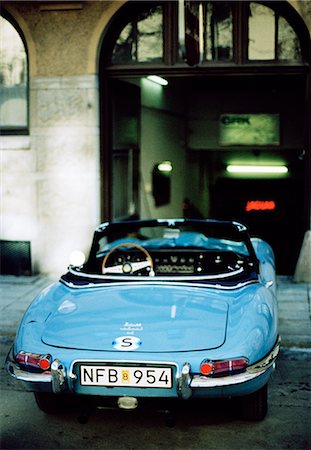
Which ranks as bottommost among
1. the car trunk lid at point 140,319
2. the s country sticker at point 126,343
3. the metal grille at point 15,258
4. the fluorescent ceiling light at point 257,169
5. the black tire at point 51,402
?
the black tire at point 51,402

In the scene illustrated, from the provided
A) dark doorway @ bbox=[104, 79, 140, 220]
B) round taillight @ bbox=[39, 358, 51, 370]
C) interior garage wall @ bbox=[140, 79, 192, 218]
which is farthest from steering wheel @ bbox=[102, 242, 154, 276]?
interior garage wall @ bbox=[140, 79, 192, 218]

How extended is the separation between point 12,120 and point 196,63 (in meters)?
3.11

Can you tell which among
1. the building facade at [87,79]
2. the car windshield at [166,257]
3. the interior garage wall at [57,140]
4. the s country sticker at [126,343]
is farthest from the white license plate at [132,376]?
the interior garage wall at [57,140]

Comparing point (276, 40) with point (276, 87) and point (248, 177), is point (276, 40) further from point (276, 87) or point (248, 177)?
point (248, 177)

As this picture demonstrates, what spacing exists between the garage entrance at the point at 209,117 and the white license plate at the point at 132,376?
17.3ft

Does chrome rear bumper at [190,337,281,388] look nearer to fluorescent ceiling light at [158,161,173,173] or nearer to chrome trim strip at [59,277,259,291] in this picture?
chrome trim strip at [59,277,259,291]

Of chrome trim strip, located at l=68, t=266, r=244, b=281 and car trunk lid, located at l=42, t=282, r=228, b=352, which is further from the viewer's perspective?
chrome trim strip, located at l=68, t=266, r=244, b=281

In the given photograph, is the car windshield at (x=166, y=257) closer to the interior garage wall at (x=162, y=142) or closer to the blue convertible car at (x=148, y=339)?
the blue convertible car at (x=148, y=339)

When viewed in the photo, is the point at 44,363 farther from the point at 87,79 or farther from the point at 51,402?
the point at 87,79

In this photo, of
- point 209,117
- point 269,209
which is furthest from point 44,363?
point 209,117

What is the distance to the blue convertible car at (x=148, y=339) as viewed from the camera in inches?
183

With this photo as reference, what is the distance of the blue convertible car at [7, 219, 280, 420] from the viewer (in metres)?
4.64

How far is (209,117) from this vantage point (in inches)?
626

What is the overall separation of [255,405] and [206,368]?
0.73 metres
